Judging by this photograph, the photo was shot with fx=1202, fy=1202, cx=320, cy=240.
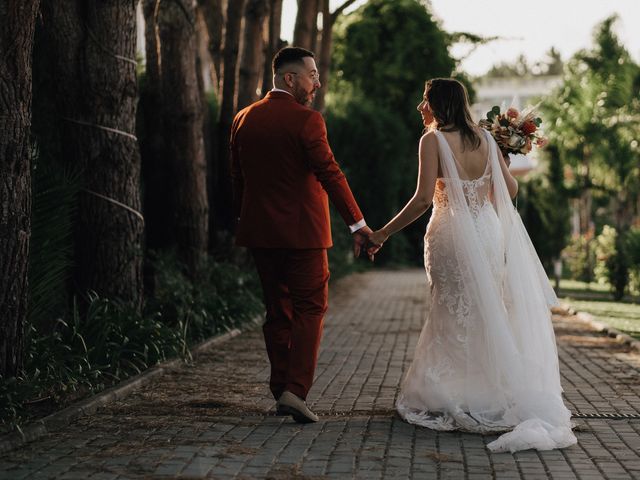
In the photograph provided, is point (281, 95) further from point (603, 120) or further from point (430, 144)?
point (603, 120)

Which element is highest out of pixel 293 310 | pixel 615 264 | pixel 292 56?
pixel 292 56

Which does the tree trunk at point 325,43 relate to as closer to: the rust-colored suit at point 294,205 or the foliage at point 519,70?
the rust-colored suit at point 294,205

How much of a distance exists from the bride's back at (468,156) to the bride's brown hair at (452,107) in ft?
0.10

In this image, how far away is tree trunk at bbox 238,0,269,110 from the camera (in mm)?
18156

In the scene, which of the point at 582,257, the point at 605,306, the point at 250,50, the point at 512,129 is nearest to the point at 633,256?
the point at 605,306

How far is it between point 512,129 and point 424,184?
42.0 inches

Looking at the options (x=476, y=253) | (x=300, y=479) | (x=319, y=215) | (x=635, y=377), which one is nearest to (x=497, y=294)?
(x=476, y=253)

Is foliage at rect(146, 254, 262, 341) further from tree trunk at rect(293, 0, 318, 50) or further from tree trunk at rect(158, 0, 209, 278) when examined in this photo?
tree trunk at rect(293, 0, 318, 50)

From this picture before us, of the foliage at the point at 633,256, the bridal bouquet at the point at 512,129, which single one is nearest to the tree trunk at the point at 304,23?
the foliage at the point at 633,256

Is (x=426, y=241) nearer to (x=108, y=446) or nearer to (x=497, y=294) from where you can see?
(x=497, y=294)

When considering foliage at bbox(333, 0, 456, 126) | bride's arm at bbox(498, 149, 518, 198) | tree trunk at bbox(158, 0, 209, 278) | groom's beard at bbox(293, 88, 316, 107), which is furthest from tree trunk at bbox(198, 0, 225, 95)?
foliage at bbox(333, 0, 456, 126)

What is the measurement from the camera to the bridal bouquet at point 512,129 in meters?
8.29

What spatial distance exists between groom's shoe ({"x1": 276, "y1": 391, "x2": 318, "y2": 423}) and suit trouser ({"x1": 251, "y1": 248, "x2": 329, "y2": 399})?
2.4 inches

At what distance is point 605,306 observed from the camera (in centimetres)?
2153
